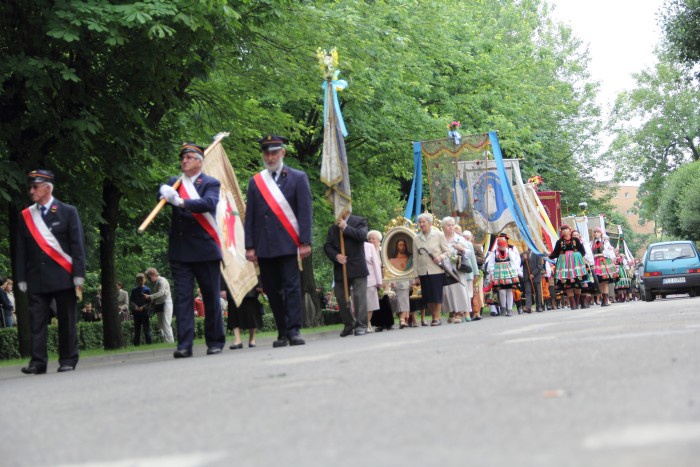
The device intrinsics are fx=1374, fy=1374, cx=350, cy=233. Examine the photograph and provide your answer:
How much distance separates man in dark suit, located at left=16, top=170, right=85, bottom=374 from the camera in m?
14.0

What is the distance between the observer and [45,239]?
14.0 metres

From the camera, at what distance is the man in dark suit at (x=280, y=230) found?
1454cm

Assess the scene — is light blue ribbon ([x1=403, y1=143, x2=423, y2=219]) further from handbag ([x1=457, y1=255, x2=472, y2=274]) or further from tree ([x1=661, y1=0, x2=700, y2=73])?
tree ([x1=661, y1=0, x2=700, y2=73])

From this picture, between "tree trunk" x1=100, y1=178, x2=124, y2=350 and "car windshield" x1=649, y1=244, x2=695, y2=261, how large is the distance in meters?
18.6

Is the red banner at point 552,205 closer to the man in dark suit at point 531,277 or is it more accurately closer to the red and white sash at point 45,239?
the man in dark suit at point 531,277

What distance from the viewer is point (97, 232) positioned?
30.1 metres

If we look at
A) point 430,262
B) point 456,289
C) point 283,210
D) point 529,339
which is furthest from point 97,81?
point 529,339

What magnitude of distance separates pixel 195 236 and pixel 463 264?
976cm

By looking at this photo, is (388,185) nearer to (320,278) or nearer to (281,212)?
(281,212)

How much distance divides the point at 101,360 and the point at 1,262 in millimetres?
23661

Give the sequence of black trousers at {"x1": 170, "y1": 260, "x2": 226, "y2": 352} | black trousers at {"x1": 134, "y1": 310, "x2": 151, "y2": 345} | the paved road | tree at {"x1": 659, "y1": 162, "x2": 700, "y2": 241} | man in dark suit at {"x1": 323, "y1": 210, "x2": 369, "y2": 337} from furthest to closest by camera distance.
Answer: tree at {"x1": 659, "y1": 162, "x2": 700, "y2": 241}
black trousers at {"x1": 134, "y1": 310, "x2": 151, "y2": 345}
man in dark suit at {"x1": 323, "y1": 210, "x2": 369, "y2": 337}
black trousers at {"x1": 170, "y1": 260, "x2": 226, "y2": 352}
the paved road

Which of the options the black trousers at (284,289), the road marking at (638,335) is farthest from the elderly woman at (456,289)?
the road marking at (638,335)

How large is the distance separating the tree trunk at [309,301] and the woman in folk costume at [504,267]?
6.36m

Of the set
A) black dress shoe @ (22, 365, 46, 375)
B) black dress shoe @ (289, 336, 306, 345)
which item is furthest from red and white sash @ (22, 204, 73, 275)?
black dress shoe @ (289, 336, 306, 345)
